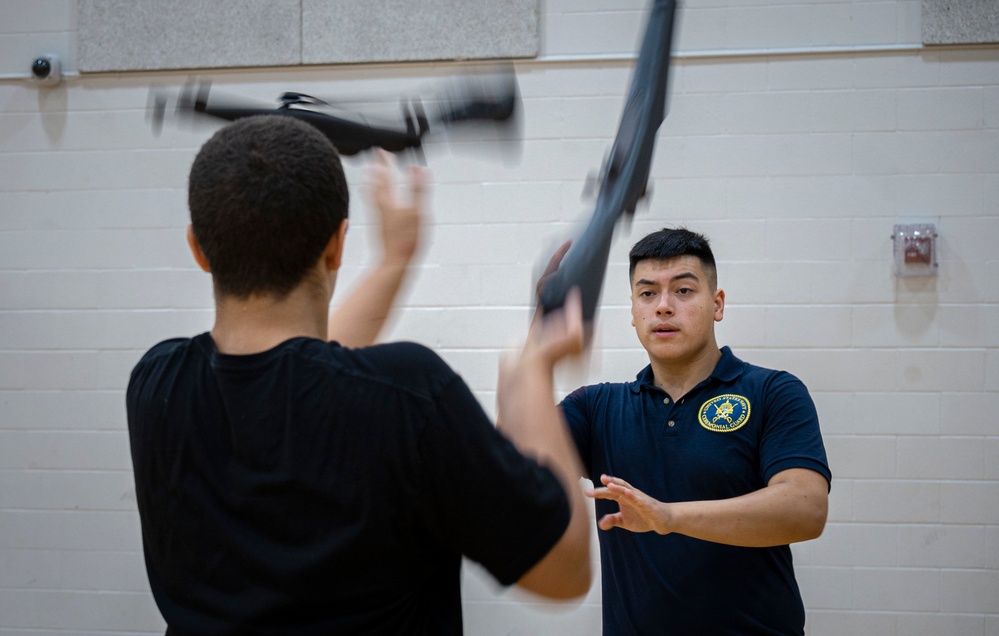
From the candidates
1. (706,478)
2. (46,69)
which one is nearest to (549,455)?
(706,478)

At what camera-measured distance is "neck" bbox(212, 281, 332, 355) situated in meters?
0.93

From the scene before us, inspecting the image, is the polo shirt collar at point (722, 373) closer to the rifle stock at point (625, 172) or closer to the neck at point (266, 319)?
the rifle stock at point (625, 172)

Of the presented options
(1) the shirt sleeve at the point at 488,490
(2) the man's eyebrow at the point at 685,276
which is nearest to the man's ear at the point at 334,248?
(1) the shirt sleeve at the point at 488,490

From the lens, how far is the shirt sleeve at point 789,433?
6.24 ft

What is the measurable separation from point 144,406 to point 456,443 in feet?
1.22

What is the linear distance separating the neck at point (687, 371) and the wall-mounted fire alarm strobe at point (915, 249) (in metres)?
1.61

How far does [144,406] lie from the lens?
962mm

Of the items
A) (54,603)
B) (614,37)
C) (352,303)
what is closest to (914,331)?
(614,37)

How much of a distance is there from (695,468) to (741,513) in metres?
0.27

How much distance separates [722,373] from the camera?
7.11ft

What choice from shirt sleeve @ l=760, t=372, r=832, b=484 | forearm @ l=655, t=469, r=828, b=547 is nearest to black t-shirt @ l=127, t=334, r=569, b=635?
forearm @ l=655, t=469, r=828, b=547

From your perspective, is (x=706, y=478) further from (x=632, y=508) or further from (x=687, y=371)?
(x=632, y=508)

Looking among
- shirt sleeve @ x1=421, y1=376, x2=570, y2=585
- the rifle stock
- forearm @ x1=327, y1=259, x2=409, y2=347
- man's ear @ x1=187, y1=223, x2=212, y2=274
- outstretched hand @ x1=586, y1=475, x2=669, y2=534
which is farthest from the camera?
outstretched hand @ x1=586, y1=475, x2=669, y2=534

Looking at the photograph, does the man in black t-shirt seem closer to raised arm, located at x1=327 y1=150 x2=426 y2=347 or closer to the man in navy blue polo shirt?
raised arm, located at x1=327 y1=150 x2=426 y2=347
